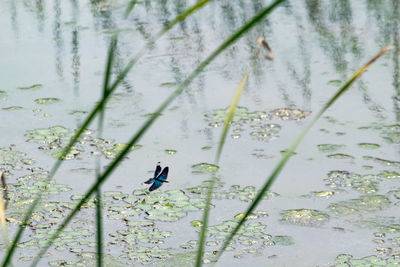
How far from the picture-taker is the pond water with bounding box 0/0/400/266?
2939 mm

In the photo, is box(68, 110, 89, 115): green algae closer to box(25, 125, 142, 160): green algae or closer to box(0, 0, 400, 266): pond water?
box(0, 0, 400, 266): pond water

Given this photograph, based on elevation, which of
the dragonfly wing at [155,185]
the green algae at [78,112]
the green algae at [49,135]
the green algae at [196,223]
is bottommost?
the green algae at [196,223]

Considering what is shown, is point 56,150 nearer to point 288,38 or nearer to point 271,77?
point 271,77

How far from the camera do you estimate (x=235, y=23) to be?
200 inches

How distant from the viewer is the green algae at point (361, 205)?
3104mm

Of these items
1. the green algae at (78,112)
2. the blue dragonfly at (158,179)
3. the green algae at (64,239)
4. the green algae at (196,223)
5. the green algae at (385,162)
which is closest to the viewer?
the green algae at (64,239)

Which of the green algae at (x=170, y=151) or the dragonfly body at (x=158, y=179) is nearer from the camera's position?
the dragonfly body at (x=158, y=179)

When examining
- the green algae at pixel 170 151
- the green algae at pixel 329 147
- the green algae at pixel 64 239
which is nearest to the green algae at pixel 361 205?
the green algae at pixel 329 147

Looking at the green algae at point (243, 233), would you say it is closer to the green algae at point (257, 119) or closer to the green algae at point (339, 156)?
the green algae at point (339, 156)

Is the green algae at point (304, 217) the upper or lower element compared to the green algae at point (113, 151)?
lower

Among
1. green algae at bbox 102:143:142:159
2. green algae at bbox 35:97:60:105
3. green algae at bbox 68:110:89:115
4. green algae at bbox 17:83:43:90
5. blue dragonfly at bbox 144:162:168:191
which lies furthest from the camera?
green algae at bbox 17:83:43:90

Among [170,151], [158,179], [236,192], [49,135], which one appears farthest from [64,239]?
[49,135]

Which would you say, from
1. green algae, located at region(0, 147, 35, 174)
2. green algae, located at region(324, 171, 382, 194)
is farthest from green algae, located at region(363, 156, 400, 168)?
green algae, located at region(0, 147, 35, 174)

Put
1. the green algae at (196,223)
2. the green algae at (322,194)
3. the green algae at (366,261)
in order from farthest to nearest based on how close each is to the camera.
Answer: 1. the green algae at (322,194)
2. the green algae at (196,223)
3. the green algae at (366,261)
